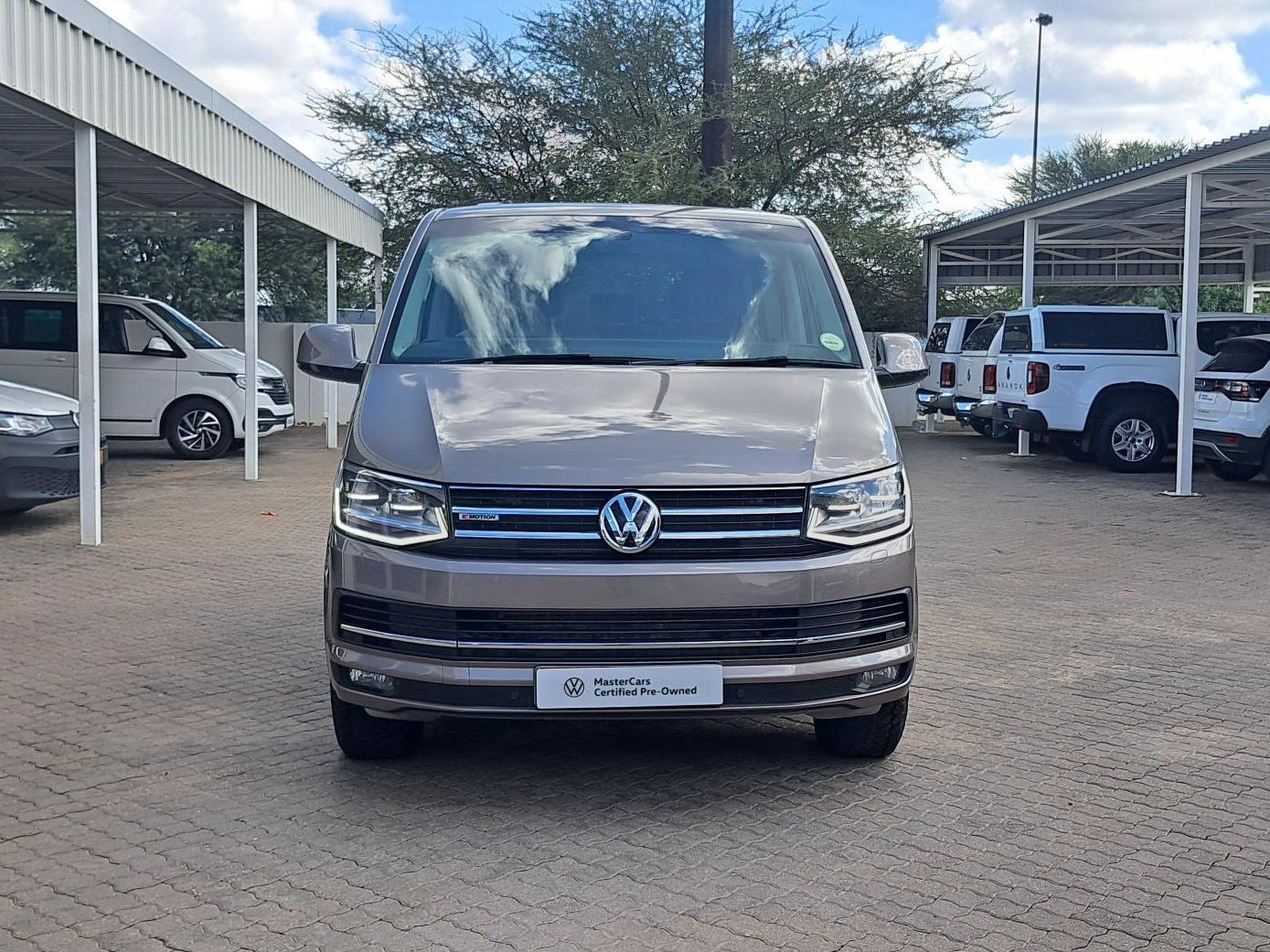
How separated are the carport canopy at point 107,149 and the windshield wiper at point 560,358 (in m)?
4.67

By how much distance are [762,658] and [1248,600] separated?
5348 mm

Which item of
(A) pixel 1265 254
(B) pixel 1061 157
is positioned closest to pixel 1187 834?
(A) pixel 1265 254

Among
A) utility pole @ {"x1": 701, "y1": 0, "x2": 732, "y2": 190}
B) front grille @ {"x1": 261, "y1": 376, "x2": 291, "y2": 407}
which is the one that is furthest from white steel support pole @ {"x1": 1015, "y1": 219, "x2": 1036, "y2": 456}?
front grille @ {"x1": 261, "y1": 376, "x2": 291, "y2": 407}

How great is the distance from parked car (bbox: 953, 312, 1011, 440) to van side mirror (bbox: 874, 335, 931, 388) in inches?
488

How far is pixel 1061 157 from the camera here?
161ft

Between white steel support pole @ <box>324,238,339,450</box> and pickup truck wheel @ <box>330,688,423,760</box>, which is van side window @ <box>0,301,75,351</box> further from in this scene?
pickup truck wheel @ <box>330,688,423,760</box>

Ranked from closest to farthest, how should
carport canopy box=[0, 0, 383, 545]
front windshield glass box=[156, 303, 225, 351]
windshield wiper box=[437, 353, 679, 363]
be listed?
windshield wiper box=[437, 353, 679, 363] → carport canopy box=[0, 0, 383, 545] → front windshield glass box=[156, 303, 225, 351]

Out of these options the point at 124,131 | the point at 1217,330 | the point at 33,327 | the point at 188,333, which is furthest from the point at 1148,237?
the point at 124,131

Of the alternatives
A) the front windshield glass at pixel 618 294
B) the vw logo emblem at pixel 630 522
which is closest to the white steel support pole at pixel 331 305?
the front windshield glass at pixel 618 294

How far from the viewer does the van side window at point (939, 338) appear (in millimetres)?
22297

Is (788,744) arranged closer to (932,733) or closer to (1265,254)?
(932,733)

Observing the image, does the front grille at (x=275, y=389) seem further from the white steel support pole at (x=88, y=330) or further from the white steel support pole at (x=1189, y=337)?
the white steel support pole at (x=1189, y=337)

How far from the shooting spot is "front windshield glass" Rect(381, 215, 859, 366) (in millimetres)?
5215

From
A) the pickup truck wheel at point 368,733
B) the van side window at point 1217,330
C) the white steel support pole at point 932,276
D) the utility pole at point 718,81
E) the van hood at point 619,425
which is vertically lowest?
the pickup truck wheel at point 368,733
